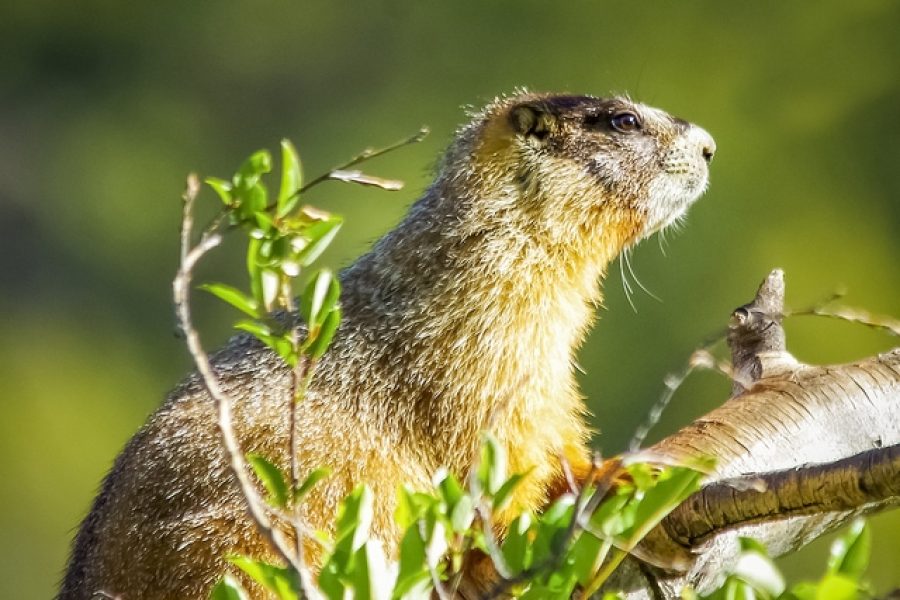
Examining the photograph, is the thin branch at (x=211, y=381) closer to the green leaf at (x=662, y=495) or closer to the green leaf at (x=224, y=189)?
the green leaf at (x=224, y=189)

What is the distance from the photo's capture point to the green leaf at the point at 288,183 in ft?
10.0

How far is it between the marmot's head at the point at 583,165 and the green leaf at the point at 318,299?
A: 2.29 meters

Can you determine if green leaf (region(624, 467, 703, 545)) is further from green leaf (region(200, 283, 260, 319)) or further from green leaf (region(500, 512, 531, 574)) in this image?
green leaf (region(200, 283, 260, 319))

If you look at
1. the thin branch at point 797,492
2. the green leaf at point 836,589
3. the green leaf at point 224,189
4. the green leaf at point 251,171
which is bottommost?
the green leaf at point 836,589

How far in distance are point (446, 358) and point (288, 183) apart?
1.97 m

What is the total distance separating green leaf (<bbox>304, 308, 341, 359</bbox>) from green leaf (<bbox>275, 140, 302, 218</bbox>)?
0.24 metres

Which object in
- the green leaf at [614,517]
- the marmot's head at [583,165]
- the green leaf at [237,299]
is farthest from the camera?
the marmot's head at [583,165]

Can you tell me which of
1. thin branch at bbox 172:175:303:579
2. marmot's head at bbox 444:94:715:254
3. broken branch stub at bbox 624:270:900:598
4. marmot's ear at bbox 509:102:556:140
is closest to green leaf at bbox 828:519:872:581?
broken branch stub at bbox 624:270:900:598

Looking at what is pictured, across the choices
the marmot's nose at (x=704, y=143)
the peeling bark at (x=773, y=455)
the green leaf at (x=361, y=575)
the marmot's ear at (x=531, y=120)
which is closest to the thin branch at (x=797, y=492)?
the peeling bark at (x=773, y=455)

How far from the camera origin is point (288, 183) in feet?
10.3

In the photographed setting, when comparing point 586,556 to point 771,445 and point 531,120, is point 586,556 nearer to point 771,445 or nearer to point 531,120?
point 771,445

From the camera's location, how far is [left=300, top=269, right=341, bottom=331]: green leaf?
9.68 feet

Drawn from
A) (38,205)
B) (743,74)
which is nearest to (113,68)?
(38,205)

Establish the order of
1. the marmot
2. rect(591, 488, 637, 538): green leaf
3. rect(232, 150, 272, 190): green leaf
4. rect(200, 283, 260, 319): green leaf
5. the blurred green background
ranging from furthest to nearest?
the blurred green background < the marmot < rect(232, 150, 272, 190): green leaf < rect(200, 283, 260, 319): green leaf < rect(591, 488, 637, 538): green leaf
